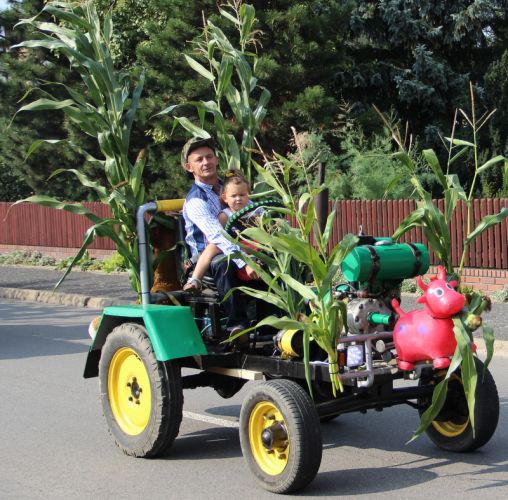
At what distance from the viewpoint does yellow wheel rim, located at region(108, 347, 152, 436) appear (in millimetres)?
6398

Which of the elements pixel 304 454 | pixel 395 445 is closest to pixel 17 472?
pixel 304 454

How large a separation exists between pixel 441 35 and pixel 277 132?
553 centimetres

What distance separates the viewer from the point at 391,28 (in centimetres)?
2525

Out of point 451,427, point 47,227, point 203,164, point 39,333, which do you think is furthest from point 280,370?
point 47,227

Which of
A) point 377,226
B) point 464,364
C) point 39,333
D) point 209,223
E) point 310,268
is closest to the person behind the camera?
point 464,364

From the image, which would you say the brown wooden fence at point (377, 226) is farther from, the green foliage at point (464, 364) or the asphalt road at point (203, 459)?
the green foliage at point (464, 364)

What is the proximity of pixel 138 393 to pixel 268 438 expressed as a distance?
1293 millimetres

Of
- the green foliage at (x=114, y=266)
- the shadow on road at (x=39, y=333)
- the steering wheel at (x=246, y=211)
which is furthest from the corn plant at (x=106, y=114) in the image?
the green foliage at (x=114, y=266)

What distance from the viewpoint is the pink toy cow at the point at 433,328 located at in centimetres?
517

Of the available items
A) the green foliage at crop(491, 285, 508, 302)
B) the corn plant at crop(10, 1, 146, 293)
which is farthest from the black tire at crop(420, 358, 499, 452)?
the green foliage at crop(491, 285, 508, 302)

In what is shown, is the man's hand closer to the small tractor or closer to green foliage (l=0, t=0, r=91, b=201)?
the small tractor

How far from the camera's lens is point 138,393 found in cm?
645

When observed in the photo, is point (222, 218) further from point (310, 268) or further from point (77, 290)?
point (77, 290)

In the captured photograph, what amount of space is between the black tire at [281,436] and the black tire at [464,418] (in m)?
0.99
